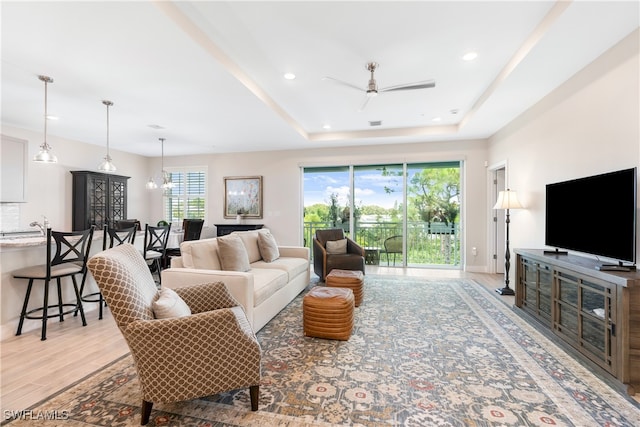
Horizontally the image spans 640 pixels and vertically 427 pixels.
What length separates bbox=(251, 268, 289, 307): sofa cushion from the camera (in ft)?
9.36

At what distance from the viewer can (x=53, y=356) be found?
2430 mm

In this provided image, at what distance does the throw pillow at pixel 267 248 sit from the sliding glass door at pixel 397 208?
→ 8.60 feet

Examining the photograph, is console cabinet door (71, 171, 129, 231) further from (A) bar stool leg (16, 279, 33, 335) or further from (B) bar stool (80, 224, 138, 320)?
(A) bar stool leg (16, 279, 33, 335)

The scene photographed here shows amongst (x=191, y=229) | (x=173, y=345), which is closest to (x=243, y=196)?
(x=191, y=229)

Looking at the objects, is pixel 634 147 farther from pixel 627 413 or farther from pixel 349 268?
pixel 349 268

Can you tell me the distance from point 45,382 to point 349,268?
3.53m

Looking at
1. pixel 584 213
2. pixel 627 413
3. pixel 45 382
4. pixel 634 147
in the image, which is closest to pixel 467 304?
pixel 584 213

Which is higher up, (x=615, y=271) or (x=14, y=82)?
(x=14, y=82)

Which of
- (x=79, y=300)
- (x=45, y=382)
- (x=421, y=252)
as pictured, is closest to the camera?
(x=45, y=382)

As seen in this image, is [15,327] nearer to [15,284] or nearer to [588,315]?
[15,284]

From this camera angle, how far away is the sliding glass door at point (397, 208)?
20.2 feet

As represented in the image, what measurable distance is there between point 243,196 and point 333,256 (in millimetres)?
3244

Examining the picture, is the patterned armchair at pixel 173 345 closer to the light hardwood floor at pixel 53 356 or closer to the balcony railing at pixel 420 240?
the light hardwood floor at pixel 53 356

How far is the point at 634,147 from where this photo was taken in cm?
235
